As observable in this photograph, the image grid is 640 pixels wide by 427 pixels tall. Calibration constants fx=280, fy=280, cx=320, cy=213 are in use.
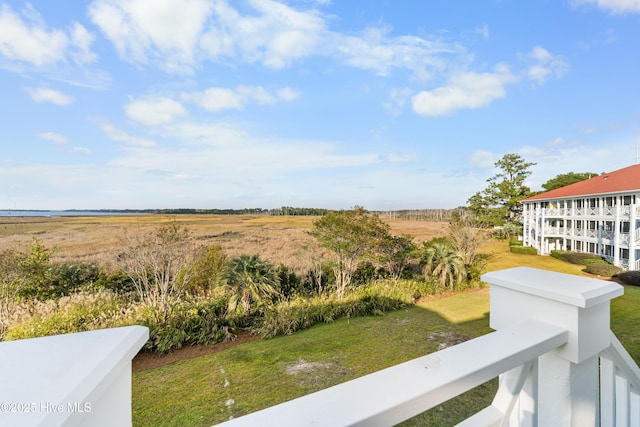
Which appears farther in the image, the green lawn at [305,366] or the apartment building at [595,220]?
the apartment building at [595,220]

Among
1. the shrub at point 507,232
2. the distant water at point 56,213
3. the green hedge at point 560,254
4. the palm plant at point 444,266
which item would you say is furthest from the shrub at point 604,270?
the distant water at point 56,213

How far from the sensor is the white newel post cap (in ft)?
2.72

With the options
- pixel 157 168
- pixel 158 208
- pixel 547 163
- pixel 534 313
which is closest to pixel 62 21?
pixel 157 168

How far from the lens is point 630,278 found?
10.2 m

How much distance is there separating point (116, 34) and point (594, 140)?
20.2 m

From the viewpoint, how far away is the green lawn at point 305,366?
3.63m

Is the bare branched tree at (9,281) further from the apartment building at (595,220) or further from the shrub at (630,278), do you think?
the apartment building at (595,220)

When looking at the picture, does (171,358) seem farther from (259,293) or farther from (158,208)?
(158,208)

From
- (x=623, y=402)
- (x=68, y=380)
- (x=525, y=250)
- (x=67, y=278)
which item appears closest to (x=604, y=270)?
(x=525, y=250)

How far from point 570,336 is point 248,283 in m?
6.56

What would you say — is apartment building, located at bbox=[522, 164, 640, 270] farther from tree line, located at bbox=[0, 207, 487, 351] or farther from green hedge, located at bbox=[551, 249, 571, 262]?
tree line, located at bbox=[0, 207, 487, 351]

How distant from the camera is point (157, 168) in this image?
10.7 metres

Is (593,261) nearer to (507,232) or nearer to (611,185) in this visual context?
(611,185)

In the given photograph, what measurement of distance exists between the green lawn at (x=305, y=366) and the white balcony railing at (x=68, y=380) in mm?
3748
